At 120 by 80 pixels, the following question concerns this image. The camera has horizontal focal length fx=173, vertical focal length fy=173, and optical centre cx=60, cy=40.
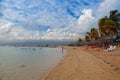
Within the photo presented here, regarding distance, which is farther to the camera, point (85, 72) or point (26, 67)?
point (26, 67)

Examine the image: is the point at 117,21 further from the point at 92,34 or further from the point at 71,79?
the point at 71,79

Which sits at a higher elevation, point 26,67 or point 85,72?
point 85,72

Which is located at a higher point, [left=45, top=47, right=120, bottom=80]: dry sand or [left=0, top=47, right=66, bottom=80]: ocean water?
[left=45, top=47, right=120, bottom=80]: dry sand

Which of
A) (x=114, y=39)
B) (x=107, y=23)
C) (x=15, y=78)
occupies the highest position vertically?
(x=107, y=23)

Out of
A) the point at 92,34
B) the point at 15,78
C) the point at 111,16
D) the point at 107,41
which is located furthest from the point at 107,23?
the point at 15,78

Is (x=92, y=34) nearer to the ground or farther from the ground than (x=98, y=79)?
farther from the ground

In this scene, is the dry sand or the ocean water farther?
the ocean water

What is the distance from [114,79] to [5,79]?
8.98 meters

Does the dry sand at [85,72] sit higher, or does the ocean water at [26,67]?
the dry sand at [85,72]

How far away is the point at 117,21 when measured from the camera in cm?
5250

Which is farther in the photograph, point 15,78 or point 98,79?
point 15,78

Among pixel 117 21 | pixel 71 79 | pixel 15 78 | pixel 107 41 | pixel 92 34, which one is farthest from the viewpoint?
pixel 92 34

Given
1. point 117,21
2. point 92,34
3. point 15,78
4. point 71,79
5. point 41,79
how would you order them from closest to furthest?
1. point 71,79
2. point 41,79
3. point 15,78
4. point 117,21
5. point 92,34

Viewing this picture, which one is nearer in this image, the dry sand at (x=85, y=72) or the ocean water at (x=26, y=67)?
the dry sand at (x=85, y=72)
